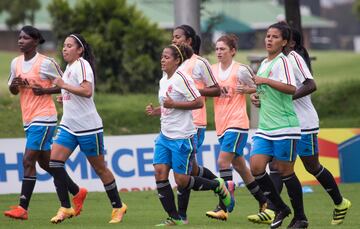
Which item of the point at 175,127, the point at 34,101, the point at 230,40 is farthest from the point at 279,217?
the point at 34,101

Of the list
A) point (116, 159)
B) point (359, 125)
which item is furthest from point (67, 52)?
point (359, 125)

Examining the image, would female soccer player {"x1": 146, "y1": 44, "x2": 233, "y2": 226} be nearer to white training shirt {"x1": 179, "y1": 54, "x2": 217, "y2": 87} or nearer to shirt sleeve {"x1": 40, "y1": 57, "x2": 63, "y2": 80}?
white training shirt {"x1": 179, "y1": 54, "x2": 217, "y2": 87}

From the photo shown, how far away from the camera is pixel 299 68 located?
11.6 meters

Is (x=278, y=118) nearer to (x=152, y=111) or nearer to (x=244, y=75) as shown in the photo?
(x=152, y=111)

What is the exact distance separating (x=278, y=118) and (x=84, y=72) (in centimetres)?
219

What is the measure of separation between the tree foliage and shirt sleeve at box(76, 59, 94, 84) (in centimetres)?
1541

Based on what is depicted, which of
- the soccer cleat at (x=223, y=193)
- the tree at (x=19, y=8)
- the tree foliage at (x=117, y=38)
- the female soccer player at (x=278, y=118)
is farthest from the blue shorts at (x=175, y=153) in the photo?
the tree at (x=19, y=8)

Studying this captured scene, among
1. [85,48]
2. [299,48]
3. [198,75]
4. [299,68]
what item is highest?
[85,48]

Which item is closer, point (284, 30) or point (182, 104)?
point (284, 30)

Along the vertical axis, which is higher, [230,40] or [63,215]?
[230,40]

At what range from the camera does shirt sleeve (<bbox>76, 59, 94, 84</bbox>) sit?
472 inches

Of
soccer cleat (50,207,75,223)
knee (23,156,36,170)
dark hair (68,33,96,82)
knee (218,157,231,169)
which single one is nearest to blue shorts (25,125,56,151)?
knee (23,156,36,170)

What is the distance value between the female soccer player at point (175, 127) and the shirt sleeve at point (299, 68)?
1.03 m

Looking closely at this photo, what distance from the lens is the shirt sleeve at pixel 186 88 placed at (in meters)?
11.7
